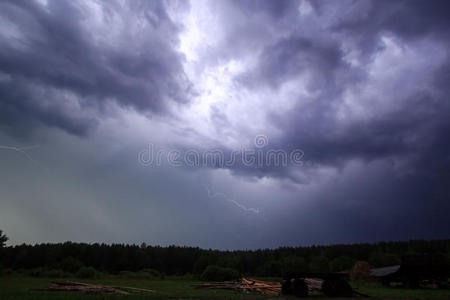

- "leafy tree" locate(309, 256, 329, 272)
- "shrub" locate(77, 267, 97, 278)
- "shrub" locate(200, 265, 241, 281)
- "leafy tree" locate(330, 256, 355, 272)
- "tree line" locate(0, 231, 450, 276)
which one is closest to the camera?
"shrub" locate(200, 265, 241, 281)

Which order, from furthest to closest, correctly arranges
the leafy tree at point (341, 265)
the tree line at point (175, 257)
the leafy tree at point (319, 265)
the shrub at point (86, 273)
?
the tree line at point (175, 257) → the leafy tree at point (319, 265) → the leafy tree at point (341, 265) → the shrub at point (86, 273)

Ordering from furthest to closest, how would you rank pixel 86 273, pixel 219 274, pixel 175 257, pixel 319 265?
pixel 175 257 < pixel 319 265 < pixel 86 273 < pixel 219 274

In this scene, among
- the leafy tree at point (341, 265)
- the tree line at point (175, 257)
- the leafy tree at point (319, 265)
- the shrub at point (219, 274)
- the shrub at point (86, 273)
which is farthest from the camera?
the tree line at point (175, 257)

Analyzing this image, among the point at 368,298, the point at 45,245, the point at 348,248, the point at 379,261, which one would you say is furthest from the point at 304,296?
the point at 45,245

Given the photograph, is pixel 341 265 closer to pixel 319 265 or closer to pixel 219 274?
pixel 319 265

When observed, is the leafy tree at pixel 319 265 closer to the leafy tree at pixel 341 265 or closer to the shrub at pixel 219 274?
the leafy tree at pixel 341 265

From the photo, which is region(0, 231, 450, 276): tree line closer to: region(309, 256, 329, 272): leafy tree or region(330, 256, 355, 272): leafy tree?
region(309, 256, 329, 272): leafy tree

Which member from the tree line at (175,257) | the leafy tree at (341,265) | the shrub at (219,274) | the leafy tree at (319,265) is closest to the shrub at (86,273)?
the shrub at (219,274)

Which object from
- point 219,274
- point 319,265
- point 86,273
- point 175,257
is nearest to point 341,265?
point 319,265

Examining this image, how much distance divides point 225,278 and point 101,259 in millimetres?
75836

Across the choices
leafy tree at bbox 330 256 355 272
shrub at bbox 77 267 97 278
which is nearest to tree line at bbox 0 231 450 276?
leafy tree at bbox 330 256 355 272

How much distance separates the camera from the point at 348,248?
398 ft

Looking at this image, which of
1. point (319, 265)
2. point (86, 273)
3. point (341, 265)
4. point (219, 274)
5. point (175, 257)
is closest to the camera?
point (219, 274)

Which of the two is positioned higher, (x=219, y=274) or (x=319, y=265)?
(x=219, y=274)
